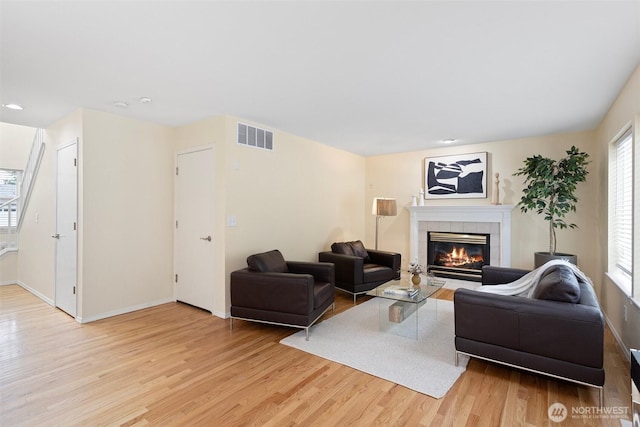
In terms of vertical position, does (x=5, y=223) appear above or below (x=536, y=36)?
below

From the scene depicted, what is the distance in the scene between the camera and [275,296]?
324cm

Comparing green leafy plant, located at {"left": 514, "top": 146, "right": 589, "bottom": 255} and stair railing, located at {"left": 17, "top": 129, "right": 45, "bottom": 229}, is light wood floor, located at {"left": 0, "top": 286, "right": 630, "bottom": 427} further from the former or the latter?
stair railing, located at {"left": 17, "top": 129, "right": 45, "bottom": 229}

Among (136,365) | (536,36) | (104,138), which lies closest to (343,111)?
(536,36)

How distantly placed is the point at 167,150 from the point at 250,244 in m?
1.81

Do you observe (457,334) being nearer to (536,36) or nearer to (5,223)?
(536,36)

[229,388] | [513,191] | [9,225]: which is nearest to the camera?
[229,388]

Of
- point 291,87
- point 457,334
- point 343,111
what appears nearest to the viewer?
point 457,334

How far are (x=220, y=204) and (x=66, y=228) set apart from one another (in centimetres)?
196

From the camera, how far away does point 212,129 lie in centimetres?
396

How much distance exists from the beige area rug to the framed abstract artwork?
8.03ft

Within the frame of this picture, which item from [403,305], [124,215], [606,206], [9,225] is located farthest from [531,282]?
[9,225]

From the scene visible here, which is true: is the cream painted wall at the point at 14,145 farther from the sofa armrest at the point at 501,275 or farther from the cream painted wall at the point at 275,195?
the sofa armrest at the point at 501,275

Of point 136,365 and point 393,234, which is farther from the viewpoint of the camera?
point 393,234

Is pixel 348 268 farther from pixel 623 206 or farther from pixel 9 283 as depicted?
pixel 9 283
